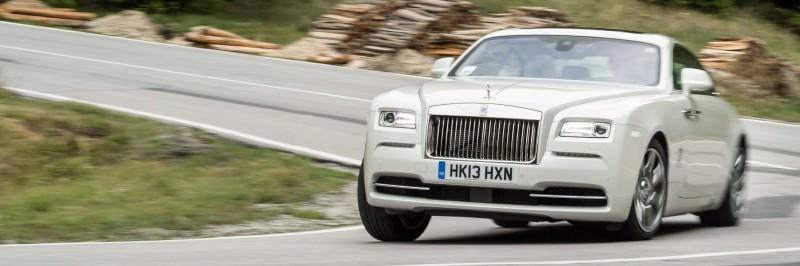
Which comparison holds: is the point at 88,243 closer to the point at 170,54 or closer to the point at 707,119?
the point at 707,119

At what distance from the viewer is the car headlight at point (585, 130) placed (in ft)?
30.0

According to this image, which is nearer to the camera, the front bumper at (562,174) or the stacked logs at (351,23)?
the front bumper at (562,174)

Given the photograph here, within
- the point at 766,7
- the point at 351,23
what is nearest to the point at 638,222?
the point at 351,23

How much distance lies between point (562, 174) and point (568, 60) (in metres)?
1.60

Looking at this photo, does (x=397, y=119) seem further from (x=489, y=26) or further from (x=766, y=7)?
(x=766, y=7)

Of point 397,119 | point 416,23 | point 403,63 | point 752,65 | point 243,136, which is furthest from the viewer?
point 416,23

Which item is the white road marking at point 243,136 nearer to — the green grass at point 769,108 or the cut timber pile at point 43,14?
the green grass at point 769,108

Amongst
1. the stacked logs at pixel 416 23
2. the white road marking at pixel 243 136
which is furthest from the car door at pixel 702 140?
the stacked logs at pixel 416 23

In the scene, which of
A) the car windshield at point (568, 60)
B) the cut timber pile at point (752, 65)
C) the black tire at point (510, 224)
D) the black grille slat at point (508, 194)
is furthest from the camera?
the cut timber pile at point (752, 65)

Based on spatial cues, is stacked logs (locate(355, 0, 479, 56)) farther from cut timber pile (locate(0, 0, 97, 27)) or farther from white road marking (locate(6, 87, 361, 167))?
white road marking (locate(6, 87, 361, 167))

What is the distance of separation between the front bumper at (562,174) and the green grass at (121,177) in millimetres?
2296

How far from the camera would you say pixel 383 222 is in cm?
987

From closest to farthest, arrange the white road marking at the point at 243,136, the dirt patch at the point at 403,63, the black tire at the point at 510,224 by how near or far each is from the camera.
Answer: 1. the black tire at the point at 510,224
2. the white road marking at the point at 243,136
3. the dirt patch at the point at 403,63

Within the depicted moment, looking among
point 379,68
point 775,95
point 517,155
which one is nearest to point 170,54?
point 379,68
